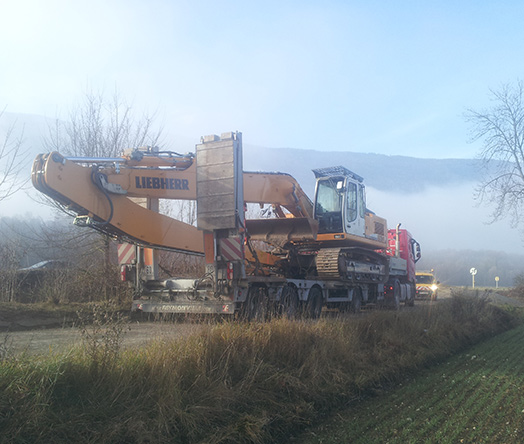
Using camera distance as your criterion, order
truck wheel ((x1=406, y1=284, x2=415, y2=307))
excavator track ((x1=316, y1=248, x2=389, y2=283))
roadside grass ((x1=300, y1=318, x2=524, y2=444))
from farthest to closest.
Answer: truck wheel ((x1=406, y1=284, x2=415, y2=307)) → excavator track ((x1=316, y1=248, x2=389, y2=283)) → roadside grass ((x1=300, y1=318, x2=524, y2=444))

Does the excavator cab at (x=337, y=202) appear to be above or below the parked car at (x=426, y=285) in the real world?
above

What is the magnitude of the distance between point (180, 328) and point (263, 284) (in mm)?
3738

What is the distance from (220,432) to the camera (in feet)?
15.2

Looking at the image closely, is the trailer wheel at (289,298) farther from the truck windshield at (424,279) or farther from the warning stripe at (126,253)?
the truck windshield at (424,279)

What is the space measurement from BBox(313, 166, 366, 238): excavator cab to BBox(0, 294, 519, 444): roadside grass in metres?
5.43

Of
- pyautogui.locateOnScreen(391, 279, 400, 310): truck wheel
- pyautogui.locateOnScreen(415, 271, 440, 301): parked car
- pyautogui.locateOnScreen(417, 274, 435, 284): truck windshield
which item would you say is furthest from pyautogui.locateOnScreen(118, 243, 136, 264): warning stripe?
pyautogui.locateOnScreen(417, 274, 435, 284): truck windshield

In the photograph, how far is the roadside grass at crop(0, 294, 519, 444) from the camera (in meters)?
4.04

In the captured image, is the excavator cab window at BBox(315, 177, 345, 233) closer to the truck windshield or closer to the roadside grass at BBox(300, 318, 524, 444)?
the roadside grass at BBox(300, 318, 524, 444)

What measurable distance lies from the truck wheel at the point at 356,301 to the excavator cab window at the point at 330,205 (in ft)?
7.72

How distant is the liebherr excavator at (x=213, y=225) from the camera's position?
8531 mm

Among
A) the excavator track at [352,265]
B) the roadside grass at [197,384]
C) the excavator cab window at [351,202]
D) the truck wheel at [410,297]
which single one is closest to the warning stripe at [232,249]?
the roadside grass at [197,384]

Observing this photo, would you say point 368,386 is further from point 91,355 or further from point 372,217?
point 372,217

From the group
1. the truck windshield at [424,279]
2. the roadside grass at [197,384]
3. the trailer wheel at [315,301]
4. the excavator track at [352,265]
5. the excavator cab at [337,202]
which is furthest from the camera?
the truck windshield at [424,279]

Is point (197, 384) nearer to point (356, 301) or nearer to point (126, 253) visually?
point (126, 253)
